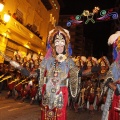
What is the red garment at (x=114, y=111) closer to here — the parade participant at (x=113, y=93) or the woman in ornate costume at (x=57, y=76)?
the parade participant at (x=113, y=93)

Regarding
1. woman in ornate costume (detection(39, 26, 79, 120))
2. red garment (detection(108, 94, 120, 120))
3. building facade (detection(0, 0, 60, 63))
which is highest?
building facade (detection(0, 0, 60, 63))

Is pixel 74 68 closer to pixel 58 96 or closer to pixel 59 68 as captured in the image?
pixel 59 68

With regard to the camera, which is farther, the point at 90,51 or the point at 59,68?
the point at 90,51

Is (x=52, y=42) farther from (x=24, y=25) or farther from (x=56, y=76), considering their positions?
(x=24, y=25)

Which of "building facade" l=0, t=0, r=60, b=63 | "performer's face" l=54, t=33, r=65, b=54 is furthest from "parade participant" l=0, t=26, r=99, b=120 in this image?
"building facade" l=0, t=0, r=60, b=63

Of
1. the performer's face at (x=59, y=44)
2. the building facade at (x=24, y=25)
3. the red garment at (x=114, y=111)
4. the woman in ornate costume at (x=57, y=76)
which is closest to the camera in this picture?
the woman in ornate costume at (x=57, y=76)

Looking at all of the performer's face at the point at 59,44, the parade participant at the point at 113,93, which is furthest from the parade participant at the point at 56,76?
the parade participant at the point at 113,93

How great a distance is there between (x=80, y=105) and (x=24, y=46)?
10.0m

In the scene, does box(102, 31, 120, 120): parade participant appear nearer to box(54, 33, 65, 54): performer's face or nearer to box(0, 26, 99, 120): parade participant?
box(0, 26, 99, 120): parade participant

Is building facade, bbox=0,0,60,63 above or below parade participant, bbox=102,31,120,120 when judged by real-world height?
above

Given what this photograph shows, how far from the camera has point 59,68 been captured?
3961 millimetres

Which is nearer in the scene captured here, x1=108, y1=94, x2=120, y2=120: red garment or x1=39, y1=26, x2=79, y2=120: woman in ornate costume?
x1=39, y1=26, x2=79, y2=120: woman in ornate costume

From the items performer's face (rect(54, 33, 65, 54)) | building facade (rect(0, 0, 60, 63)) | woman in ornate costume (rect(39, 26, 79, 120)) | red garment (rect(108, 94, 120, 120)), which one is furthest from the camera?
building facade (rect(0, 0, 60, 63))

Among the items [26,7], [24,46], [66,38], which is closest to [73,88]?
[66,38]
